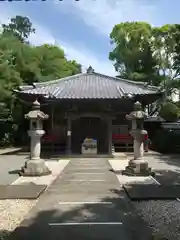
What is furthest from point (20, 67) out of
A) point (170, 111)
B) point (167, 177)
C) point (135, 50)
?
point (167, 177)

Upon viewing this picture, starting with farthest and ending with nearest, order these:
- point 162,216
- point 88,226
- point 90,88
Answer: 1. point 90,88
2. point 162,216
3. point 88,226

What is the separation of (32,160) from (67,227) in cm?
688

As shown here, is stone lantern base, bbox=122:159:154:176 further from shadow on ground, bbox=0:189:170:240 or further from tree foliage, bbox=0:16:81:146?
tree foliage, bbox=0:16:81:146

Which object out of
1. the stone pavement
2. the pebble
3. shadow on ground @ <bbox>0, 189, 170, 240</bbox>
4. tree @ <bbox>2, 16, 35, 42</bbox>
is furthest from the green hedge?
tree @ <bbox>2, 16, 35, 42</bbox>

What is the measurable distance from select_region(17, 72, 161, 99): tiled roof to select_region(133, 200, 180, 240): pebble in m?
12.0

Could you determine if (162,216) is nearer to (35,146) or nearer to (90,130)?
(35,146)

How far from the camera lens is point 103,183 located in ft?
33.2

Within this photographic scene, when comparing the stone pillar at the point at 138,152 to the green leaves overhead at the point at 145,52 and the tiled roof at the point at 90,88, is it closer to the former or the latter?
the tiled roof at the point at 90,88

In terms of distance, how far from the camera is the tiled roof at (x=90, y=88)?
63.6 ft

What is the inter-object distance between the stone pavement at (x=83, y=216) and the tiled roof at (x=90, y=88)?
989 cm

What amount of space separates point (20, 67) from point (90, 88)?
37.8ft

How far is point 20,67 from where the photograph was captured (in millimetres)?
30250

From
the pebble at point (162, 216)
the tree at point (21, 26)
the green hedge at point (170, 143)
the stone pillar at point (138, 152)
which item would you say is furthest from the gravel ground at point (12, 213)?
the tree at point (21, 26)

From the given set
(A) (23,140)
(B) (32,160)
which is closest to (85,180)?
(B) (32,160)
